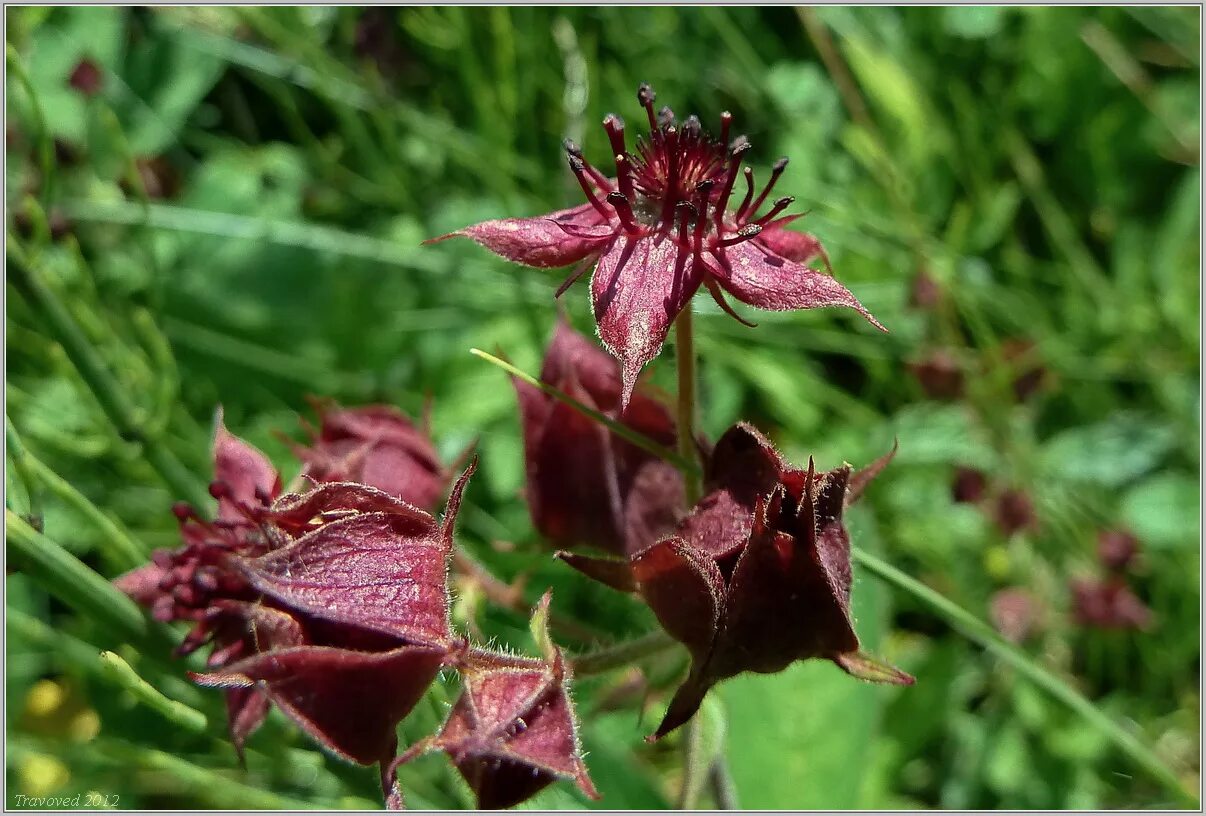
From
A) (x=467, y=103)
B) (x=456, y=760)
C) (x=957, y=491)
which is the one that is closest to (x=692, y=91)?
(x=467, y=103)

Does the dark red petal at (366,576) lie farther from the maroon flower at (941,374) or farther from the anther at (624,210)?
the maroon flower at (941,374)

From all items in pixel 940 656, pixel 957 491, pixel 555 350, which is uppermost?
pixel 555 350

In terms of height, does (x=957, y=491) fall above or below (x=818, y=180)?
below

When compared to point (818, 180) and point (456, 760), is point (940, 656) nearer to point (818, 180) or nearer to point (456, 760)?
point (818, 180)

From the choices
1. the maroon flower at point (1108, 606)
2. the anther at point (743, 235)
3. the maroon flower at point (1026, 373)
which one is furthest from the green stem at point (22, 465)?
the maroon flower at point (1108, 606)

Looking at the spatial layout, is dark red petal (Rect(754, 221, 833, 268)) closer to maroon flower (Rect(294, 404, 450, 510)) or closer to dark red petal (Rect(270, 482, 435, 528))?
dark red petal (Rect(270, 482, 435, 528))

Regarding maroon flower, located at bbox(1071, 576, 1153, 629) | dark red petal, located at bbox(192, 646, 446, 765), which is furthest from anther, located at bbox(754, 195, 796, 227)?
maroon flower, located at bbox(1071, 576, 1153, 629)

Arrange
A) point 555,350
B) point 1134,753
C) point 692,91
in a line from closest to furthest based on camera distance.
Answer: point 555,350, point 1134,753, point 692,91
